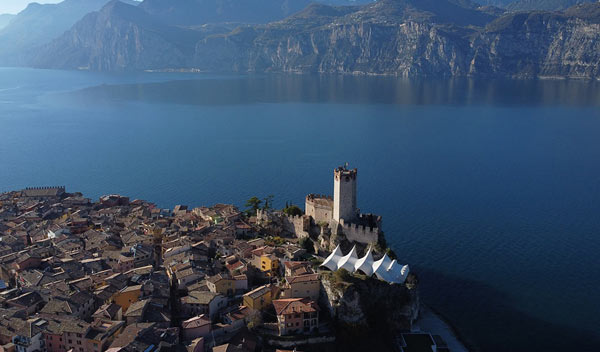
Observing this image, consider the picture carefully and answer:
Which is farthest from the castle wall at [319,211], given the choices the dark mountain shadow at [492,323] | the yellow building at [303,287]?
the dark mountain shadow at [492,323]

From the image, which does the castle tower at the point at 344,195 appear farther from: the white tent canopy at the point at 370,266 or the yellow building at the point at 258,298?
the yellow building at the point at 258,298

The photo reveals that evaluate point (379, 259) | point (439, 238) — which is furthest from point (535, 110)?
point (379, 259)

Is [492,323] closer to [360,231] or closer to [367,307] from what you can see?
[367,307]

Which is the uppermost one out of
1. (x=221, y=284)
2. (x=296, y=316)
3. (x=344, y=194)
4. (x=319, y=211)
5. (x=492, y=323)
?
(x=344, y=194)

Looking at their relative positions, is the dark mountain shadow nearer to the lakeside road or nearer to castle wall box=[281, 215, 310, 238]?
the lakeside road

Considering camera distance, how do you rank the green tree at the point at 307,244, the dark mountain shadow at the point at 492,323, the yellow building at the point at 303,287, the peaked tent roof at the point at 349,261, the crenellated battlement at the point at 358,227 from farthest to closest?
the green tree at the point at 307,244 < the crenellated battlement at the point at 358,227 < the peaked tent roof at the point at 349,261 < the dark mountain shadow at the point at 492,323 < the yellow building at the point at 303,287

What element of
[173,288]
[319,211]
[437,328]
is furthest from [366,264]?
[173,288]
